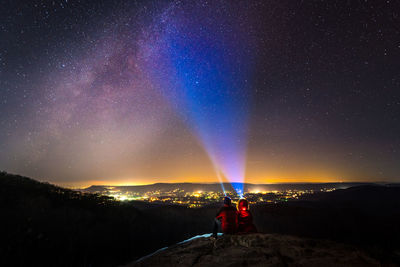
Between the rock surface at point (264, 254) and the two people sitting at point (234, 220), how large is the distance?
0.96m

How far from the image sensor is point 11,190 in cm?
1184

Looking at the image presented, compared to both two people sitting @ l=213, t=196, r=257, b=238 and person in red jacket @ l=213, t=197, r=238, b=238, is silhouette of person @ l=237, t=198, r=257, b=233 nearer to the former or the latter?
two people sitting @ l=213, t=196, r=257, b=238

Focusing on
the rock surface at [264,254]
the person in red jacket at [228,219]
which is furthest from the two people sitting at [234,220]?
the rock surface at [264,254]

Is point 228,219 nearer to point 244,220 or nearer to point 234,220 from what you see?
point 234,220

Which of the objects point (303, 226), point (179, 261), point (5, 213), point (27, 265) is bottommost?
point (303, 226)

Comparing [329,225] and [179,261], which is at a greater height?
[179,261]

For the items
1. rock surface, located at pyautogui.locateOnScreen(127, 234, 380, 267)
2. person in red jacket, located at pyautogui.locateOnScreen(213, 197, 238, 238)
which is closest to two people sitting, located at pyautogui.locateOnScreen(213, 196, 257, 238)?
person in red jacket, located at pyautogui.locateOnScreen(213, 197, 238, 238)

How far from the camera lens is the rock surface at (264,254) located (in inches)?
169

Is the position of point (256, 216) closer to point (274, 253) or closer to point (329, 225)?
point (329, 225)

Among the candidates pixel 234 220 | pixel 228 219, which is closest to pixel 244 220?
pixel 234 220

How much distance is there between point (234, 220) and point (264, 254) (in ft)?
8.10

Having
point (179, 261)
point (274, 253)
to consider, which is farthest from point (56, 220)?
point (274, 253)

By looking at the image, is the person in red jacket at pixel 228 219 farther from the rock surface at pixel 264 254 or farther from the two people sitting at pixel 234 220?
the rock surface at pixel 264 254

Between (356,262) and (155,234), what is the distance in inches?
437
